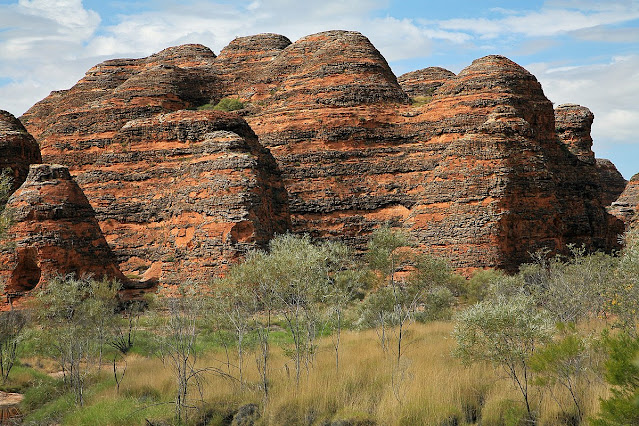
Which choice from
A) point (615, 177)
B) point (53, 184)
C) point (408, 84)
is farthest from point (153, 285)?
point (615, 177)

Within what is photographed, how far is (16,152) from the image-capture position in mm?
37531

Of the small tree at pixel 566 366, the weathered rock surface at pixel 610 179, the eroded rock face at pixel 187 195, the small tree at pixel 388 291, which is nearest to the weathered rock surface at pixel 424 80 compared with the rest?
the weathered rock surface at pixel 610 179

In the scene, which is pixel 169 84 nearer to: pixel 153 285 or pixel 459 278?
pixel 153 285

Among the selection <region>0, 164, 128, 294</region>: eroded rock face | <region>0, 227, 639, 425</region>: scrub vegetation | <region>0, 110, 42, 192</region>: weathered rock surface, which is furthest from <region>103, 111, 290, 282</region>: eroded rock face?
<region>0, 227, 639, 425</region>: scrub vegetation

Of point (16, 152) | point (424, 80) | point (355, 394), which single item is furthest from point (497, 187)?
point (424, 80)

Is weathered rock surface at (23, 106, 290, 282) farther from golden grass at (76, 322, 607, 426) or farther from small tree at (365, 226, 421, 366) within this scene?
golden grass at (76, 322, 607, 426)

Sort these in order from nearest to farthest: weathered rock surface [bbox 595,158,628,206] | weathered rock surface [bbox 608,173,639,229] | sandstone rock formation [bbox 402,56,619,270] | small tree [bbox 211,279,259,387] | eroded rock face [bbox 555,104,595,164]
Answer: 1. small tree [bbox 211,279,259,387]
2. sandstone rock formation [bbox 402,56,619,270]
3. eroded rock face [bbox 555,104,595,164]
4. weathered rock surface [bbox 608,173,639,229]
5. weathered rock surface [bbox 595,158,628,206]

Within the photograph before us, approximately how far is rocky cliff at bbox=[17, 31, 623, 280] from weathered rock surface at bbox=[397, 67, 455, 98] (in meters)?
11.7

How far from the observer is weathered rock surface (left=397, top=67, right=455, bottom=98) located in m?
60.3

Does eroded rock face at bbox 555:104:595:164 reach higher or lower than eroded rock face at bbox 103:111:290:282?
higher

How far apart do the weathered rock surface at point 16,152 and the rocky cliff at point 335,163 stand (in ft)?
17.1

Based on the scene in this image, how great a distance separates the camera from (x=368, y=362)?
731 inches

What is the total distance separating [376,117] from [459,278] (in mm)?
16199

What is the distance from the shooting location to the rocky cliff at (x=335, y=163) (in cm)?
3325
